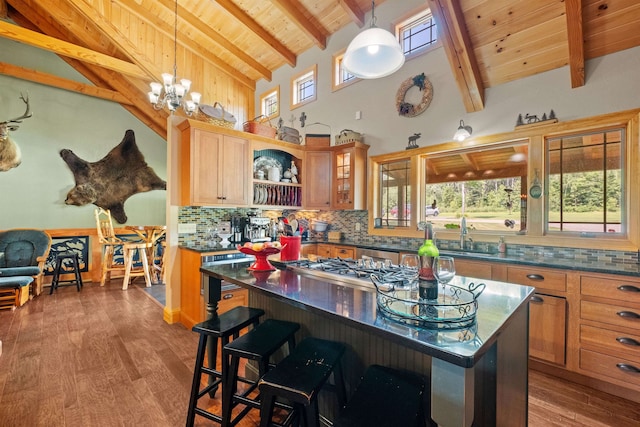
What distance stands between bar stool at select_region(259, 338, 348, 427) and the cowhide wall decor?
641 cm

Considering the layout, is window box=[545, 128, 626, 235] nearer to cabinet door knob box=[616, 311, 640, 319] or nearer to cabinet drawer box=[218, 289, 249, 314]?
cabinet door knob box=[616, 311, 640, 319]

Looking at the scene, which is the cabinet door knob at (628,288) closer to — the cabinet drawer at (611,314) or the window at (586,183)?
the cabinet drawer at (611,314)

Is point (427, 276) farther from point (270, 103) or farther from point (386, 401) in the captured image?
point (270, 103)

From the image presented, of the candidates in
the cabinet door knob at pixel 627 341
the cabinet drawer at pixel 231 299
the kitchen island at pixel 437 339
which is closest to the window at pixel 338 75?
the cabinet drawer at pixel 231 299

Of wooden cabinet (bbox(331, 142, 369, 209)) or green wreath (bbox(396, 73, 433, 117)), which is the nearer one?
green wreath (bbox(396, 73, 433, 117))

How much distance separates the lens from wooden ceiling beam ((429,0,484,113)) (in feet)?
8.76

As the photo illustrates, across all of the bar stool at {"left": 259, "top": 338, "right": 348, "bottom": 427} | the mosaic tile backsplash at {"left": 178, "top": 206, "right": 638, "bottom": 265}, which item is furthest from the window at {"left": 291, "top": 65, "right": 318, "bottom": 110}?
the bar stool at {"left": 259, "top": 338, "right": 348, "bottom": 427}

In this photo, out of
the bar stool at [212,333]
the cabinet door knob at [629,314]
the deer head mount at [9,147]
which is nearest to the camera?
the bar stool at [212,333]

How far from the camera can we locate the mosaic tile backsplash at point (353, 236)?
2562 millimetres

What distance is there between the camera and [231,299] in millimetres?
3270

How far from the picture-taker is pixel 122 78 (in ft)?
19.5

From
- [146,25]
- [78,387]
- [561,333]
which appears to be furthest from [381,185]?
[146,25]

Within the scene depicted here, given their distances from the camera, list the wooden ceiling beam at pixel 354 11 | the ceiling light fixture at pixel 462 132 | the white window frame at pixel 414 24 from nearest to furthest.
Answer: the ceiling light fixture at pixel 462 132 < the white window frame at pixel 414 24 < the wooden ceiling beam at pixel 354 11

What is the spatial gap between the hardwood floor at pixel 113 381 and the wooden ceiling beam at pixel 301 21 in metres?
4.36
